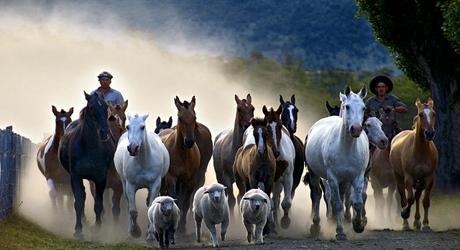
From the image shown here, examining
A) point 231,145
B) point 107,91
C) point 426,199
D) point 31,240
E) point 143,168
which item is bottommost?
point 31,240

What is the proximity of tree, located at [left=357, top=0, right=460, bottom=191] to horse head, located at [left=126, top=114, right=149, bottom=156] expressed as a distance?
12.8 m

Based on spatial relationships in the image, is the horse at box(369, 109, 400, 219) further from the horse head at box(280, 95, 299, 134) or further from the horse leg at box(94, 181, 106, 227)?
the horse leg at box(94, 181, 106, 227)

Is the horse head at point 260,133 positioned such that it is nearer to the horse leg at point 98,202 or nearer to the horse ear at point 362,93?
the horse ear at point 362,93

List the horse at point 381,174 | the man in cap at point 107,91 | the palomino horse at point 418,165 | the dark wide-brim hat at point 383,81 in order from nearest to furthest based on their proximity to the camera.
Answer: the palomino horse at point 418,165 → the man in cap at point 107,91 → the dark wide-brim hat at point 383,81 → the horse at point 381,174

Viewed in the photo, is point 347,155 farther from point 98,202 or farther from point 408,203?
point 98,202

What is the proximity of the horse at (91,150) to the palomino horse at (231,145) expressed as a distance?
2.53m

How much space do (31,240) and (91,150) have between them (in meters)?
3.90

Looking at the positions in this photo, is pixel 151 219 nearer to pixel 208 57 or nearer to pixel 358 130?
pixel 358 130

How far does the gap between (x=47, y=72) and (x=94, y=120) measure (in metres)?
35.4

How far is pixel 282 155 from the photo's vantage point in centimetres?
2380

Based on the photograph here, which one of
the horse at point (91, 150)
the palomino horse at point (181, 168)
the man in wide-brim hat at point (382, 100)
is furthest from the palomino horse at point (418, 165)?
Answer: the horse at point (91, 150)

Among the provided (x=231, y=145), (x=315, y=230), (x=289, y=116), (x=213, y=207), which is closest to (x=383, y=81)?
(x=289, y=116)

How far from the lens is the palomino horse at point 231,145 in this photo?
25.4m

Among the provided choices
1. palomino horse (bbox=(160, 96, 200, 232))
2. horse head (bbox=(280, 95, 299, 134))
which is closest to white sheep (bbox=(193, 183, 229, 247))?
palomino horse (bbox=(160, 96, 200, 232))
